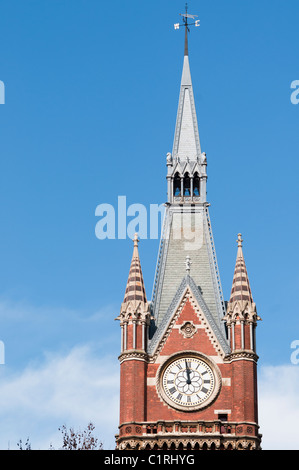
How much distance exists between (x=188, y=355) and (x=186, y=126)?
67.0ft

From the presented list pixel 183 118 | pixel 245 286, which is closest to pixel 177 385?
pixel 245 286

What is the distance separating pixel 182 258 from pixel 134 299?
5.95 meters

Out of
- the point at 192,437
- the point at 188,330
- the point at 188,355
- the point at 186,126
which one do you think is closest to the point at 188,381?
the point at 188,355

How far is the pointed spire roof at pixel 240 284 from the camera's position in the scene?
93.9 metres

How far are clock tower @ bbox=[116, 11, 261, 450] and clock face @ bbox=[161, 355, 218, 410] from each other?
2.4 inches

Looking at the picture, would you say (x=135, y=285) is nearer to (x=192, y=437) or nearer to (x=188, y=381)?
(x=188, y=381)

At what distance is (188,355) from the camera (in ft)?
302

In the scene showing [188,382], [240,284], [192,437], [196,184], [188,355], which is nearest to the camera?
[192,437]

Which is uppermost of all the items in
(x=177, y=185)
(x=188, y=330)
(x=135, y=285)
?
(x=177, y=185)

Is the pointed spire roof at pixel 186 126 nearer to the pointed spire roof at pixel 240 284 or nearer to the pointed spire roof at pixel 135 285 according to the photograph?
the pointed spire roof at pixel 240 284

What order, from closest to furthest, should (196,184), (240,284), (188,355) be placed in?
(188,355) → (240,284) → (196,184)

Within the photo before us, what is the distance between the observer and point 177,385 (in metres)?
91.0

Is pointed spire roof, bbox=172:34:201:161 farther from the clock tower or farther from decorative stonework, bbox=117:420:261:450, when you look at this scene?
decorative stonework, bbox=117:420:261:450
